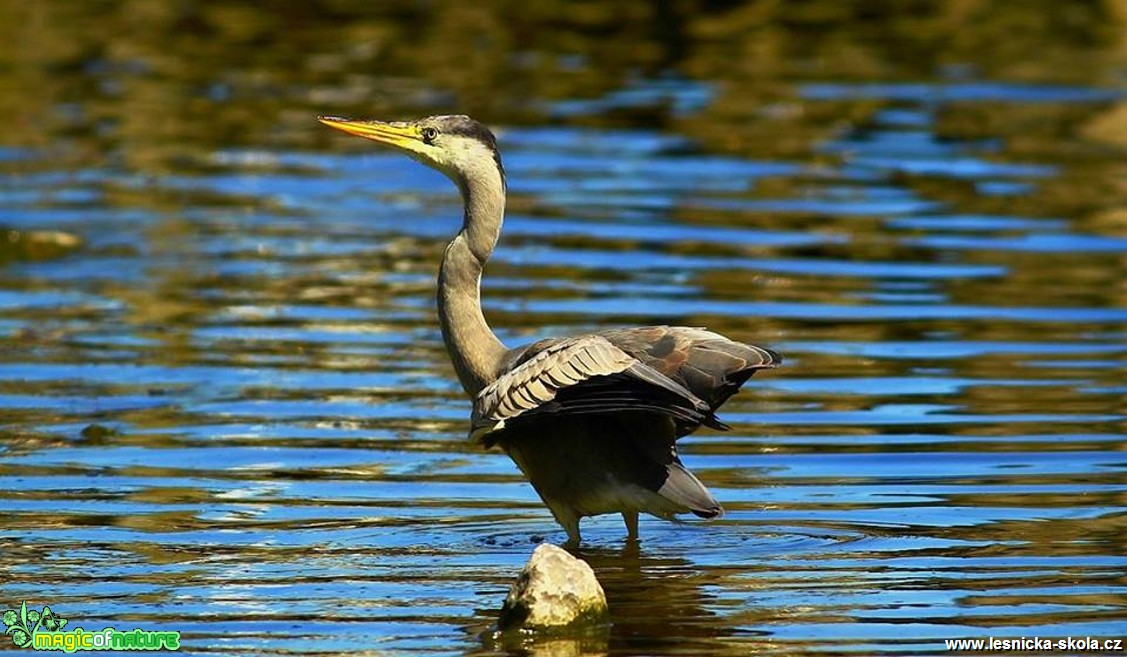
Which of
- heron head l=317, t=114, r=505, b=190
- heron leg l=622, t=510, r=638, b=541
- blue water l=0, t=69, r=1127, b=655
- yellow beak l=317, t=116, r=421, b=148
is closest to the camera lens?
blue water l=0, t=69, r=1127, b=655

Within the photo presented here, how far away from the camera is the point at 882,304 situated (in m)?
14.7

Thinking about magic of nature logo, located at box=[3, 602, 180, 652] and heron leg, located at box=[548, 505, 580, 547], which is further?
heron leg, located at box=[548, 505, 580, 547]

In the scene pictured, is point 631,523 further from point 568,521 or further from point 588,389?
point 588,389

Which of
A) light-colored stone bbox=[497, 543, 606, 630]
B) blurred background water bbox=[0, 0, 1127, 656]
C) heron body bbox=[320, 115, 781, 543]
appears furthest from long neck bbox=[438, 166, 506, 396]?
light-colored stone bbox=[497, 543, 606, 630]

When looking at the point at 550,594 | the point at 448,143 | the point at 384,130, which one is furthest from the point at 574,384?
the point at 384,130

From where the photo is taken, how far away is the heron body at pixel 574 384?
8.88 meters

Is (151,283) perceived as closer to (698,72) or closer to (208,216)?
(208,216)

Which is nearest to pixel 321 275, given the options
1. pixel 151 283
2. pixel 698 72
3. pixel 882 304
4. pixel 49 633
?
pixel 151 283

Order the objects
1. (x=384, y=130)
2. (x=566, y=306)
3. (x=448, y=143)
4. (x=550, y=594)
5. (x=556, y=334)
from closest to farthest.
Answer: (x=550, y=594)
(x=448, y=143)
(x=384, y=130)
(x=556, y=334)
(x=566, y=306)

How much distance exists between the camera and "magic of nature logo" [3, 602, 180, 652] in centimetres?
804

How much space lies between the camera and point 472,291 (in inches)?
390

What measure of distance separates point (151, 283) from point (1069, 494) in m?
7.51

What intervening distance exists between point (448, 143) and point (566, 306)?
456 centimetres

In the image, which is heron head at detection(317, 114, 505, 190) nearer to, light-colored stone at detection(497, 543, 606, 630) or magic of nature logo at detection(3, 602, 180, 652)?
light-colored stone at detection(497, 543, 606, 630)
